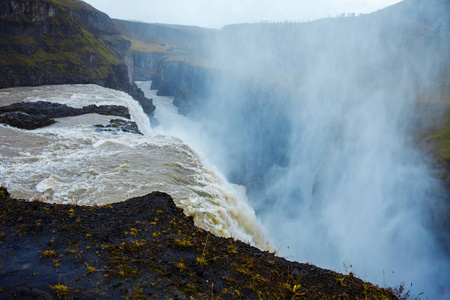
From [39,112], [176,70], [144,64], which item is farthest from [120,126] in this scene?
[144,64]

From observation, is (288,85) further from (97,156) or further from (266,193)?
(97,156)

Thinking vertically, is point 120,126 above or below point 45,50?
below

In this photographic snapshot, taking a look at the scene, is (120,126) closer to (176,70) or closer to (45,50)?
(45,50)

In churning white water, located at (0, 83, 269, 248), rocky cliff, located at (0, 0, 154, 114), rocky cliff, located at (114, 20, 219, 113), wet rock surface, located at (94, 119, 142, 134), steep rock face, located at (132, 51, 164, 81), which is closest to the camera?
churning white water, located at (0, 83, 269, 248)

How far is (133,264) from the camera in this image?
17.6 feet

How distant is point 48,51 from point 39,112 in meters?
27.7

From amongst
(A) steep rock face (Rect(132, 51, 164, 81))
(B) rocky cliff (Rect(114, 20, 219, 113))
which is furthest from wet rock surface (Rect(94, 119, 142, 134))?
(A) steep rock face (Rect(132, 51, 164, 81))

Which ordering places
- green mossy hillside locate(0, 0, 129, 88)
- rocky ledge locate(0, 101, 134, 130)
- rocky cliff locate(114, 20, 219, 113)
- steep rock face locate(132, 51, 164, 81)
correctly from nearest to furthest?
1. rocky ledge locate(0, 101, 134, 130)
2. green mossy hillside locate(0, 0, 129, 88)
3. rocky cliff locate(114, 20, 219, 113)
4. steep rock face locate(132, 51, 164, 81)

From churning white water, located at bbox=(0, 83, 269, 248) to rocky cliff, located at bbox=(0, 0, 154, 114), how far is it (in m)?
24.9

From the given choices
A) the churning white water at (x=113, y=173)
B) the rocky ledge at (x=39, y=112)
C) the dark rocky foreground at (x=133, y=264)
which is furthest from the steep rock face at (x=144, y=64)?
the dark rocky foreground at (x=133, y=264)

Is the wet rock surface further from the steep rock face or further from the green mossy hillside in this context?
the steep rock face

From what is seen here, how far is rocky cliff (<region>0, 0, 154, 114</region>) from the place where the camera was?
3988 centimetres

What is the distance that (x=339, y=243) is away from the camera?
3047cm

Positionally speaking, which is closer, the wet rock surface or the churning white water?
the churning white water
